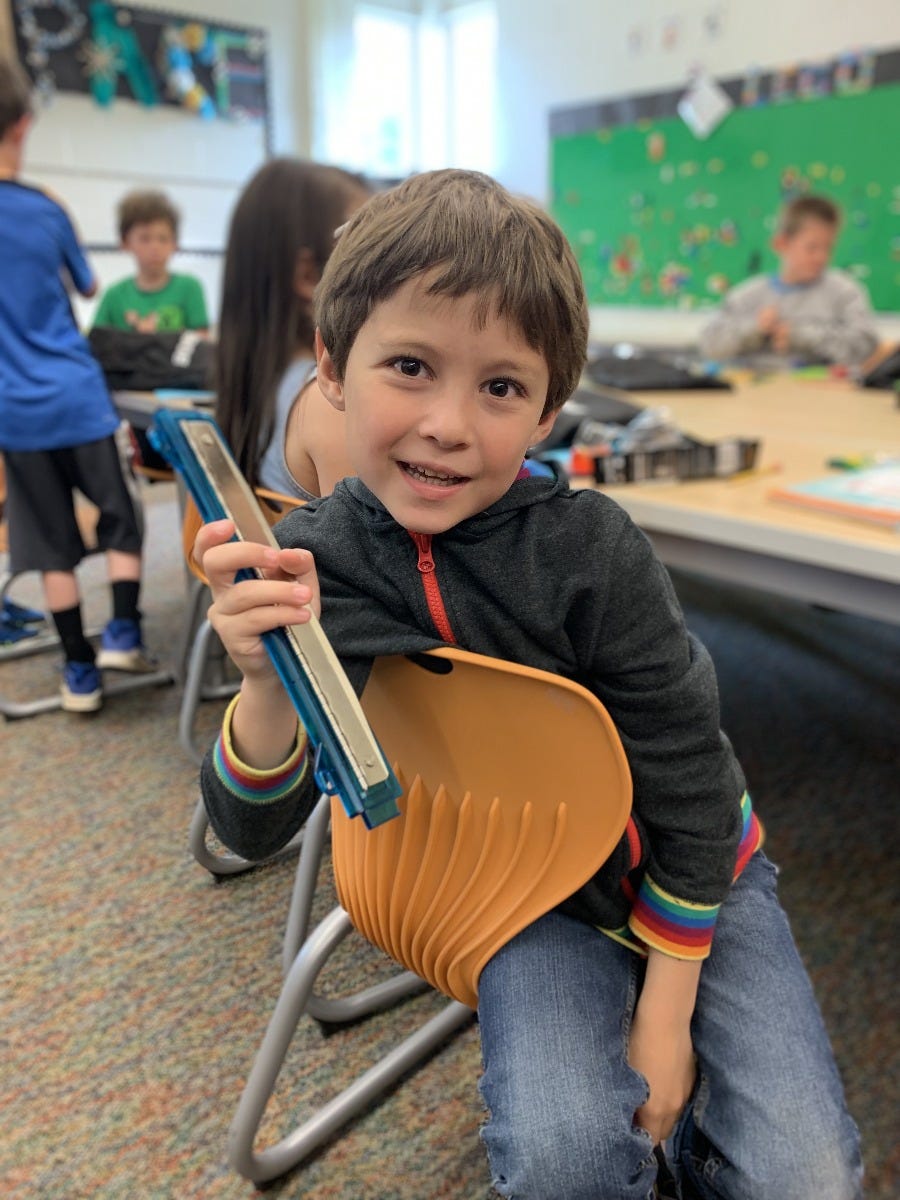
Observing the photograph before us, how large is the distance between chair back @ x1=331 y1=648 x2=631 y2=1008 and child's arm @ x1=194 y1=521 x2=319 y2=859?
0.05m

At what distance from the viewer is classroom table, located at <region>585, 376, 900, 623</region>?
2.89 ft

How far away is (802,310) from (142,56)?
3.19 meters

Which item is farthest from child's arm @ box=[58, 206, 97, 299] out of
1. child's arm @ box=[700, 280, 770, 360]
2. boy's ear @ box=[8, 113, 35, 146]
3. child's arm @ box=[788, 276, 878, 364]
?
child's arm @ box=[788, 276, 878, 364]

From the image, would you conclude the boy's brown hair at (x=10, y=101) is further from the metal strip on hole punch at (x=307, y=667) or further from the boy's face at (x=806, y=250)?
the boy's face at (x=806, y=250)

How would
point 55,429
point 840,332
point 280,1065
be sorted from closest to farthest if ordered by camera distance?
point 280,1065, point 55,429, point 840,332

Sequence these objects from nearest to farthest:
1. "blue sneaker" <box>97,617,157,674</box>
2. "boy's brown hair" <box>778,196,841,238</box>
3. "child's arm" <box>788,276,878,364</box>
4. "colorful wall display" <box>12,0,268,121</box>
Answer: "blue sneaker" <box>97,617,157,674</box>
"child's arm" <box>788,276,878,364</box>
"boy's brown hair" <box>778,196,841,238</box>
"colorful wall display" <box>12,0,268,121</box>

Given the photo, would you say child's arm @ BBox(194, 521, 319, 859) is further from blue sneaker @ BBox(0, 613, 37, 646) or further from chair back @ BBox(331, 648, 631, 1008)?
blue sneaker @ BBox(0, 613, 37, 646)

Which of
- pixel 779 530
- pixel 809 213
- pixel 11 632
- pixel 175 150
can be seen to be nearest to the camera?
pixel 779 530

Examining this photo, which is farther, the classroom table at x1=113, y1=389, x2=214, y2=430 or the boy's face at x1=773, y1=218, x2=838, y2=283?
the boy's face at x1=773, y1=218, x2=838, y2=283

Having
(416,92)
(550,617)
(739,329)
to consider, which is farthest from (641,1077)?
(416,92)

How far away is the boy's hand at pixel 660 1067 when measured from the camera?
61 centimetres

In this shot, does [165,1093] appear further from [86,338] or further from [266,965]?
[86,338]

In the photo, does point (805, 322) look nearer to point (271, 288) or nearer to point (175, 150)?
point (271, 288)

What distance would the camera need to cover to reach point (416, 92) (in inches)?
192
